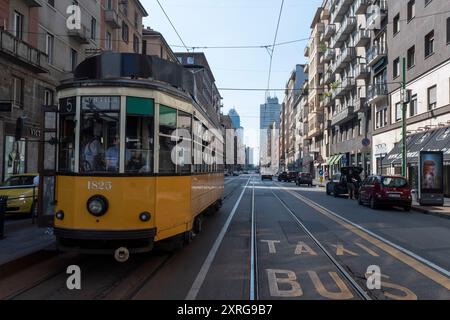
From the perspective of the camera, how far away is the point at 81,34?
30.7 m

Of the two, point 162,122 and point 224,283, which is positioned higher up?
point 162,122

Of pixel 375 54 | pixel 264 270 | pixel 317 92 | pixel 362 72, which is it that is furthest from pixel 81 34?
pixel 317 92

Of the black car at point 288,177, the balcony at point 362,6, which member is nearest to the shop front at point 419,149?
the balcony at point 362,6

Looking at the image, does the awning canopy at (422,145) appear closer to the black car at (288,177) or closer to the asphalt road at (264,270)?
the asphalt road at (264,270)

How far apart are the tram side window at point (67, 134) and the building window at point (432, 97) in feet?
86.1

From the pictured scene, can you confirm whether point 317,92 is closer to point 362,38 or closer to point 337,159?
point 337,159

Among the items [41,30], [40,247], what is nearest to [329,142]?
[41,30]

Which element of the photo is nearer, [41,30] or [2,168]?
[2,168]

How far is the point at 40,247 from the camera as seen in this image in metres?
8.66

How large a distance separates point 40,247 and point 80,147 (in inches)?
98.2

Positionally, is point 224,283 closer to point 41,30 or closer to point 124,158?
point 124,158

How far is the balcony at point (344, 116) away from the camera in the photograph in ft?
160

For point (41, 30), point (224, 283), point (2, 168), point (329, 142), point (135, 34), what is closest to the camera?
point (224, 283)

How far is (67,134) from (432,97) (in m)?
26.8
